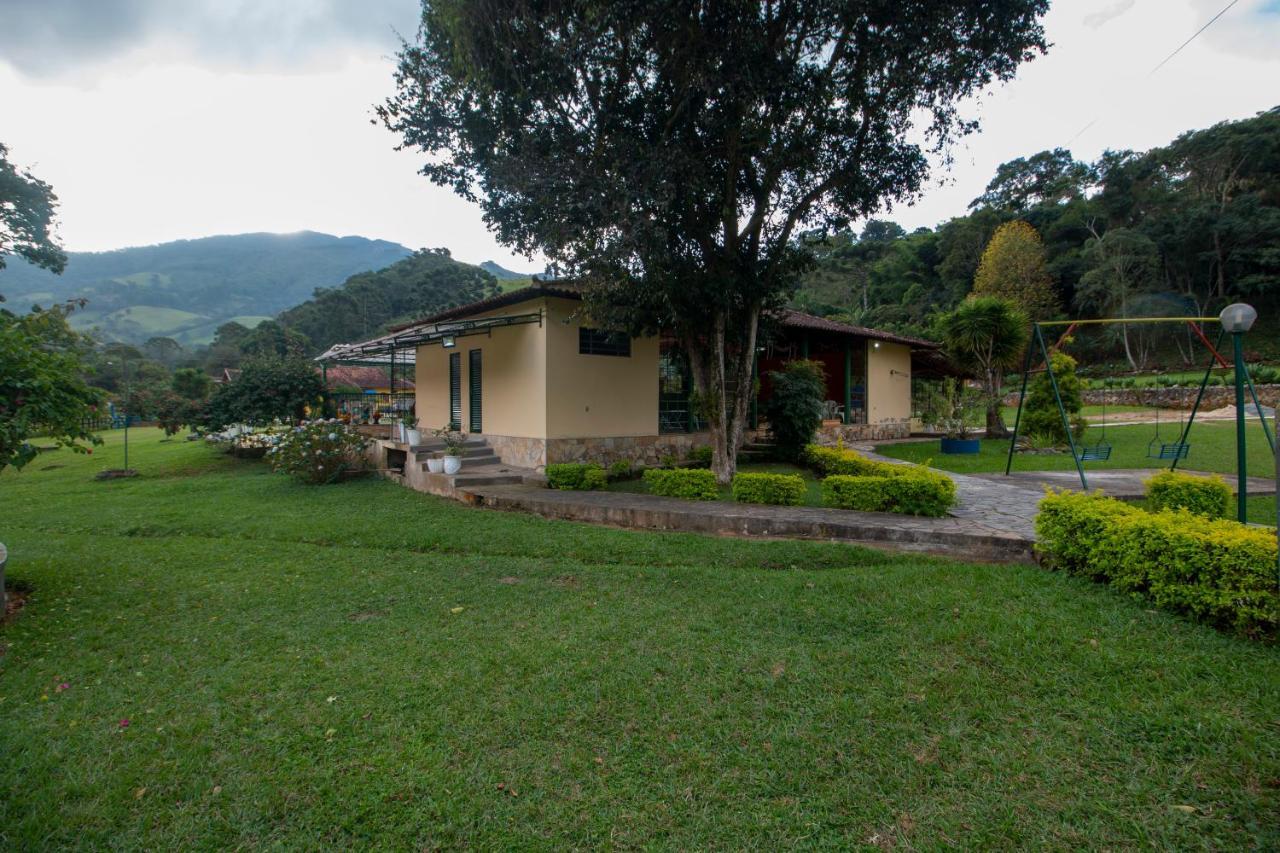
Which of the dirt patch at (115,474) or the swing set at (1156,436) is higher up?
the swing set at (1156,436)

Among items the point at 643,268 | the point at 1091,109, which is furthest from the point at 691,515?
the point at 1091,109

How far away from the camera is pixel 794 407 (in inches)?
495

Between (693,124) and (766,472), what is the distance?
19.9 feet

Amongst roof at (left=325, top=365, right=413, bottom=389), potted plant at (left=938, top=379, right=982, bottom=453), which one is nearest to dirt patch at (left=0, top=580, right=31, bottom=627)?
potted plant at (left=938, top=379, right=982, bottom=453)

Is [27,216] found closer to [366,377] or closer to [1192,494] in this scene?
[366,377]

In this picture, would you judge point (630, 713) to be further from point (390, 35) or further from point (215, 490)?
point (215, 490)

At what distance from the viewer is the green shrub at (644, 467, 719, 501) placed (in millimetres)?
8906

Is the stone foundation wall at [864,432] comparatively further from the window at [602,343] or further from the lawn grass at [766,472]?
the window at [602,343]

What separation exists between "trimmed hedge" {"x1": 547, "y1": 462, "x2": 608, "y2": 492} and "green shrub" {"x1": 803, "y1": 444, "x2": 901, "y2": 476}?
4183mm

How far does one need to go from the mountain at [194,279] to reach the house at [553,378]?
312 feet

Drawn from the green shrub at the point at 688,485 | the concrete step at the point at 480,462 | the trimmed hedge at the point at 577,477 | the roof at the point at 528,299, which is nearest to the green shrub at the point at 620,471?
the trimmed hedge at the point at 577,477

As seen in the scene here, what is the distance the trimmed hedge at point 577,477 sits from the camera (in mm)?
10039

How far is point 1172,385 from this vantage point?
1029 inches

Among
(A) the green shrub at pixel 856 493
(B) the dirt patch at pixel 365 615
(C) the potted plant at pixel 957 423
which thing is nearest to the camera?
(B) the dirt patch at pixel 365 615
